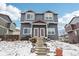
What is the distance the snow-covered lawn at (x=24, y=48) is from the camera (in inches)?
94.8

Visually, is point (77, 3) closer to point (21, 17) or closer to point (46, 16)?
point (46, 16)

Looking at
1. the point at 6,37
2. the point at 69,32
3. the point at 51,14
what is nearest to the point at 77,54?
the point at 69,32

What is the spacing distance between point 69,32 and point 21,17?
2.50 ft

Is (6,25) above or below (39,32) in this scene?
above

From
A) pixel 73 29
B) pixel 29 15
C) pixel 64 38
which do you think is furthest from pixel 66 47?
pixel 29 15

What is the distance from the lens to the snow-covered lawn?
241 centimetres

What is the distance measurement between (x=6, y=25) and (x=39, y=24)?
1.63ft

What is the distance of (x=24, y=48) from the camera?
2469 mm

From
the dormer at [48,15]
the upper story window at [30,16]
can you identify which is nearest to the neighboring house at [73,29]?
the dormer at [48,15]

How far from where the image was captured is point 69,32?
252 centimetres

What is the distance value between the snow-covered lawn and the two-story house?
12 cm

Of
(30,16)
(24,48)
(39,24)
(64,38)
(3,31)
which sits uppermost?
(30,16)

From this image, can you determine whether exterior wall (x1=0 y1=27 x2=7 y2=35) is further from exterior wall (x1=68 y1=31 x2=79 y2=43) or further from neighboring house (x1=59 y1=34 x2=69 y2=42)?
exterior wall (x1=68 y1=31 x2=79 y2=43)

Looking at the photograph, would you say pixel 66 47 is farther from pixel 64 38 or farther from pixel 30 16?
pixel 30 16
